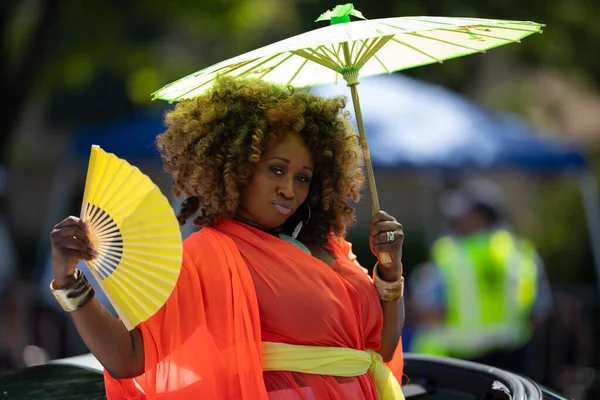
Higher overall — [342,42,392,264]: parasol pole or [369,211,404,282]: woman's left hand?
[342,42,392,264]: parasol pole

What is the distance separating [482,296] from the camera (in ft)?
23.3

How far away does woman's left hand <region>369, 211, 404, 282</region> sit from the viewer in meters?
2.91

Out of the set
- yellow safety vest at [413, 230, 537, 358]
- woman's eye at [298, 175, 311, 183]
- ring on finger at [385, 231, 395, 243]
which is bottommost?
yellow safety vest at [413, 230, 537, 358]

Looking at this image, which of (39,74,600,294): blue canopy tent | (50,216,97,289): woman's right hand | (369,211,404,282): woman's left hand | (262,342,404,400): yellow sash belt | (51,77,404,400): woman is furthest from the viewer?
(39,74,600,294): blue canopy tent

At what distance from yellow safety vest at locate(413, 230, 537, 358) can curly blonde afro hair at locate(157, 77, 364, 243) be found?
417 centimetres

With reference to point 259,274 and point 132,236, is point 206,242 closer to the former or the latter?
point 259,274

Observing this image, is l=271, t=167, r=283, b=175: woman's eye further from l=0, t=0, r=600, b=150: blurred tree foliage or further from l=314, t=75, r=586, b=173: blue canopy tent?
l=0, t=0, r=600, b=150: blurred tree foliage

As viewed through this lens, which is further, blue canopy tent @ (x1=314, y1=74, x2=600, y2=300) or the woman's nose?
blue canopy tent @ (x1=314, y1=74, x2=600, y2=300)

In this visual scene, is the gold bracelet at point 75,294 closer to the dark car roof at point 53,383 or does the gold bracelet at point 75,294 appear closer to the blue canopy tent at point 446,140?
the dark car roof at point 53,383

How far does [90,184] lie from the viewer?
8.13 ft

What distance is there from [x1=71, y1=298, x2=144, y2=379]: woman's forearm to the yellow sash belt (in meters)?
0.35

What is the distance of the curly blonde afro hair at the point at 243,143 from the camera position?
2799 millimetres

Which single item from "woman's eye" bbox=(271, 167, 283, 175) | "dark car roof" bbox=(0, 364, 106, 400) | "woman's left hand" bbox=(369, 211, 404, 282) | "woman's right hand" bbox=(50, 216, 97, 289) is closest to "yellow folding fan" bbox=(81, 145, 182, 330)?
"woman's right hand" bbox=(50, 216, 97, 289)

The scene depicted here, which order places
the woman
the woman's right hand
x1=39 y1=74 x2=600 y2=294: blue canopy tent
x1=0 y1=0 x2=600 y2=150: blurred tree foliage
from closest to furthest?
the woman's right hand → the woman → x1=39 y1=74 x2=600 y2=294: blue canopy tent → x1=0 y1=0 x2=600 y2=150: blurred tree foliage
